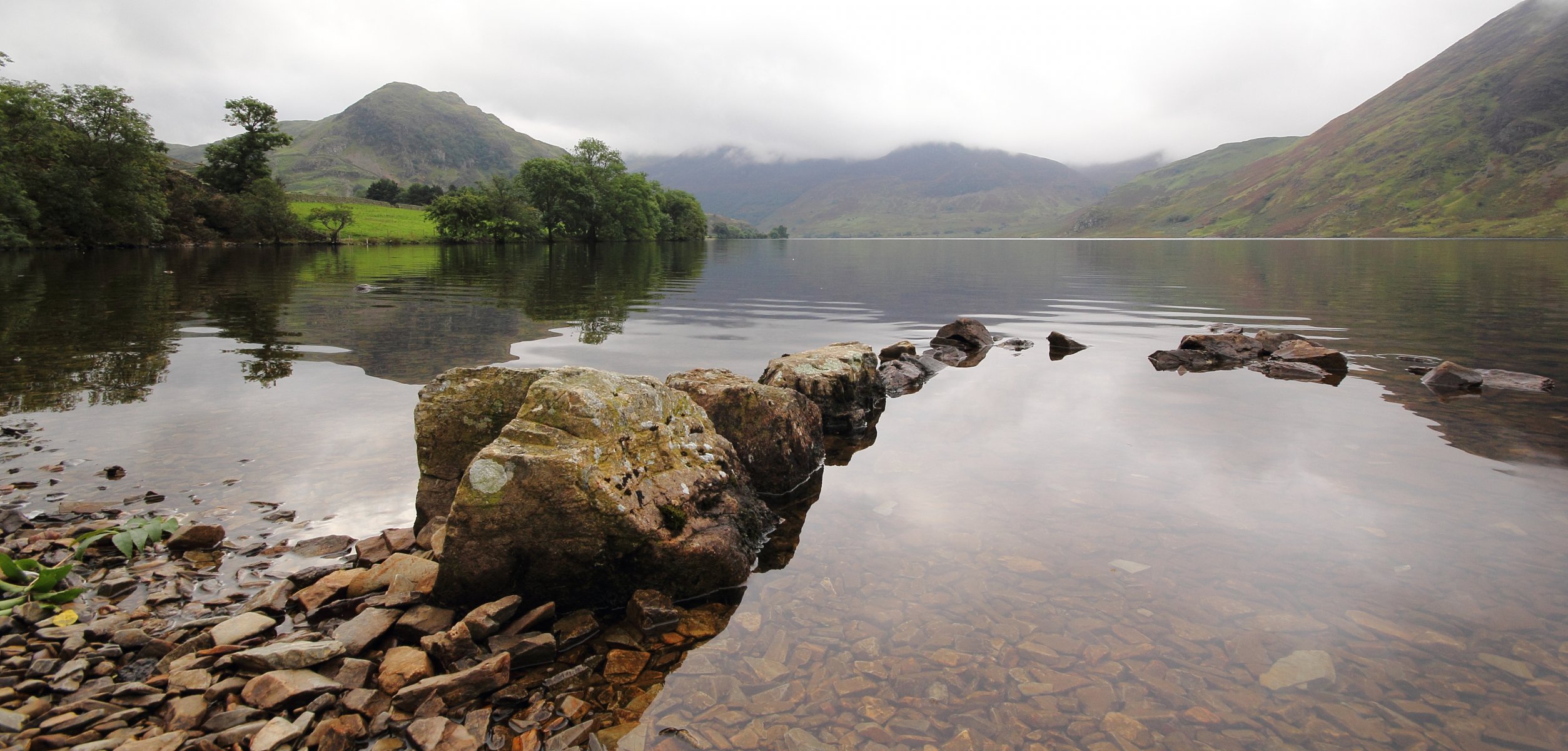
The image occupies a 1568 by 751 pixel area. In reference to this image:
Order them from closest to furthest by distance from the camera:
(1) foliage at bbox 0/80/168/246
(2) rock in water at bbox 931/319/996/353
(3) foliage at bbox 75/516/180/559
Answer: (3) foliage at bbox 75/516/180/559 < (2) rock in water at bbox 931/319/996/353 < (1) foliage at bbox 0/80/168/246

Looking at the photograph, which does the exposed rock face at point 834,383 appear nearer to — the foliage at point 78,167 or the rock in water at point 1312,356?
the rock in water at point 1312,356

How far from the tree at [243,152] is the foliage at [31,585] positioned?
14101 cm

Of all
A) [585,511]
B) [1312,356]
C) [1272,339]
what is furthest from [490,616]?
[1272,339]

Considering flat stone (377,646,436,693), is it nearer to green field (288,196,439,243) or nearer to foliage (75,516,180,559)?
foliage (75,516,180,559)

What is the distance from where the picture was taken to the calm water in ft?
21.6

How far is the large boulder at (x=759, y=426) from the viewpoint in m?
12.6

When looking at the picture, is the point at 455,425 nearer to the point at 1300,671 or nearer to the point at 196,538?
the point at 196,538

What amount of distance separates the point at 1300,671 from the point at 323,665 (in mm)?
9346

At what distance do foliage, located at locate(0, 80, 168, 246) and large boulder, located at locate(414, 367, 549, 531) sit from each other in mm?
96217

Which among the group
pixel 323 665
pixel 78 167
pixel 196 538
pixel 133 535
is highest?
pixel 78 167

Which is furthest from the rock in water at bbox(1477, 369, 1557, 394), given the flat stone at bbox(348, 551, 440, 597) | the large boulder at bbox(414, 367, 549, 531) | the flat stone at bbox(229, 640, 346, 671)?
the flat stone at bbox(229, 640, 346, 671)

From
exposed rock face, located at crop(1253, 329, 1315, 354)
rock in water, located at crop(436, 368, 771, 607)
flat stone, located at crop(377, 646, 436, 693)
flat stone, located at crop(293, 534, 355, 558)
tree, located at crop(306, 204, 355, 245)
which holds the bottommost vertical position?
flat stone, located at crop(377, 646, 436, 693)

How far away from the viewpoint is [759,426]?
42.0ft

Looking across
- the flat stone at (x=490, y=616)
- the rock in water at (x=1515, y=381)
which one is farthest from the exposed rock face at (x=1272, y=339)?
the flat stone at (x=490, y=616)
